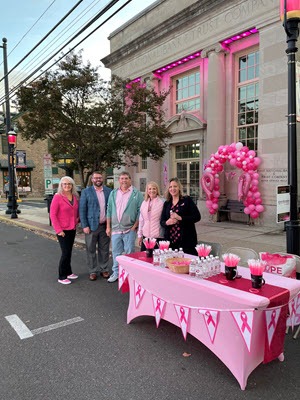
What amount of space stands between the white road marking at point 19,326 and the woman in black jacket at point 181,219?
217cm

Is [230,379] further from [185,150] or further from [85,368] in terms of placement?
[185,150]

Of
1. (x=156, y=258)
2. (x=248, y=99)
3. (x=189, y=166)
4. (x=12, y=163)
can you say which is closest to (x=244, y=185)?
(x=248, y=99)

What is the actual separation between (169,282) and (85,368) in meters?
1.13

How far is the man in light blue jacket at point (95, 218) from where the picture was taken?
547 centimetres

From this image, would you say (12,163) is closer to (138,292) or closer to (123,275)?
(123,275)

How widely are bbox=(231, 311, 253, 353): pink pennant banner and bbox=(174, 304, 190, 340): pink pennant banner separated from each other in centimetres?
60

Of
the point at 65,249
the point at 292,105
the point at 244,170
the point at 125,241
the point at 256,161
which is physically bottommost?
the point at 65,249

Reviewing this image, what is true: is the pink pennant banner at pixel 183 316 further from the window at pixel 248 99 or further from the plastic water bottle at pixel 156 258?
the window at pixel 248 99

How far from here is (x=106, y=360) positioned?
3129 millimetres

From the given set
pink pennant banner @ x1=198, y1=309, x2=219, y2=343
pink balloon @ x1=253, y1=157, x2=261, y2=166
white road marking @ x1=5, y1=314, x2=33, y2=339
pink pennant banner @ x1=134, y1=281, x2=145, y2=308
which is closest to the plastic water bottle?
pink pennant banner @ x1=134, y1=281, x2=145, y2=308

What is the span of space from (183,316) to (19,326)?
7.06ft

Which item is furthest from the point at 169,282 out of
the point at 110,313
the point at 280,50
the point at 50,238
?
the point at 280,50

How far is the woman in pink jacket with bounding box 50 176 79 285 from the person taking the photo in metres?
5.33

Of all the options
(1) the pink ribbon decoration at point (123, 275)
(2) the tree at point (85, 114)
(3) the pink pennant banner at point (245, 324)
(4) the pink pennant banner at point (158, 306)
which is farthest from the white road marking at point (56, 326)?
(2) the tree at point (85, 114)
